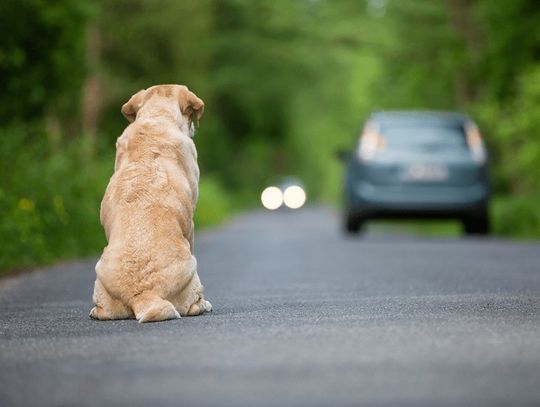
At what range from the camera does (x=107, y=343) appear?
20.6 feet

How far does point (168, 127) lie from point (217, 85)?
3662 centimetres

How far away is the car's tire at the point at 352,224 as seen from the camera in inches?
762

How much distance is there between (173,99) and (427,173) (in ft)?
34.6

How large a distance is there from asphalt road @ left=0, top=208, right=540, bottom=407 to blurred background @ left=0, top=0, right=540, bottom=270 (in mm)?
5343

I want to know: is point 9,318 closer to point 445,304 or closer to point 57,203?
point 445,304

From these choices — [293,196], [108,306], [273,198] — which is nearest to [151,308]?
[108,306]

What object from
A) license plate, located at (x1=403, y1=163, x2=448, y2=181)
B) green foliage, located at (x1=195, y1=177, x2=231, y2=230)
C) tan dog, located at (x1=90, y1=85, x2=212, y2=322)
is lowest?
green foliage, located at (x1=195, y1=177, x2=231, y2=230)

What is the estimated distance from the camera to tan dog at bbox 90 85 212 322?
719 cm

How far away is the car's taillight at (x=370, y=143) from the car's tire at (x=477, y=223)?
176 centimetres

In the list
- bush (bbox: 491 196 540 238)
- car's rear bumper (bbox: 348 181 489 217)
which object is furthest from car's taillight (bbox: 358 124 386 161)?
bush (bbox: 491 196 540 238)

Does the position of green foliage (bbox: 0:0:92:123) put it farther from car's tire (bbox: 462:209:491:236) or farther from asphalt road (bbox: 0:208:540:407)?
car's tire (bbox: 462:209:491:236)

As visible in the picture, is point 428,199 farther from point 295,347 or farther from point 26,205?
point 295,347

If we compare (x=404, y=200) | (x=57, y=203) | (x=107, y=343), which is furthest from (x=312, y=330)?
(x=404, y=200)

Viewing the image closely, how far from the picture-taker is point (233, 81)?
44000 millimetres
